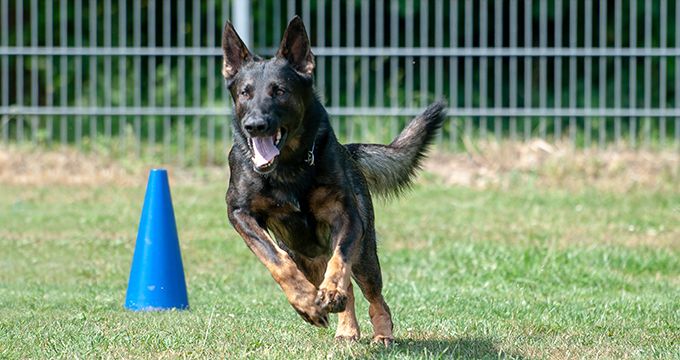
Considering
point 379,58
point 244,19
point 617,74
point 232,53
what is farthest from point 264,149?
point 617,74

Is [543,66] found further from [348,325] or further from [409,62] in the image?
[348,325]

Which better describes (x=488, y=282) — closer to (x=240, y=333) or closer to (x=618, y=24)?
(x=240, y=333)

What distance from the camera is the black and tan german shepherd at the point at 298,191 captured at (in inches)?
229

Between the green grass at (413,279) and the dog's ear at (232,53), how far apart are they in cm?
138

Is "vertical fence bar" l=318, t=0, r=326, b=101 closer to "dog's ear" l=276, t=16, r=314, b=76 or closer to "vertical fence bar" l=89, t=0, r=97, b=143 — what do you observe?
"vertical fence bar" l=89, t=0, r=97, b=143

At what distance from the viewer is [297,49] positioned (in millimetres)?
6445

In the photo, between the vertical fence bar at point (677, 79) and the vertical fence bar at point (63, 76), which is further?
the vertical fence bar at point (63, 76)

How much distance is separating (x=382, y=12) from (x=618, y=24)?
9.35ft

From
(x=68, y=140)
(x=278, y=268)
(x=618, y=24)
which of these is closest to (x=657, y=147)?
(x=618, y=24)

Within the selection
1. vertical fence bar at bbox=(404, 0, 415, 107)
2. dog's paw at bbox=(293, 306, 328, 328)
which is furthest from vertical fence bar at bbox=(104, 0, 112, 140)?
dog's paw at bbox=(293, 306, 328, 328)

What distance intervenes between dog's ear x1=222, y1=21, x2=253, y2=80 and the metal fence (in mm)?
8318

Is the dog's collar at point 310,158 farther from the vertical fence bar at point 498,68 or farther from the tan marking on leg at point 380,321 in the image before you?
the vertical fence bar at point 498,68

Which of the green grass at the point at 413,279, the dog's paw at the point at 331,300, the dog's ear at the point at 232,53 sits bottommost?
the green grass at the point at 413,279

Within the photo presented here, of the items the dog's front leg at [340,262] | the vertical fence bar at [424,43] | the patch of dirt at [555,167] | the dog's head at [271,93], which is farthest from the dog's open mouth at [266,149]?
the vertical fence bar at [424,43]
